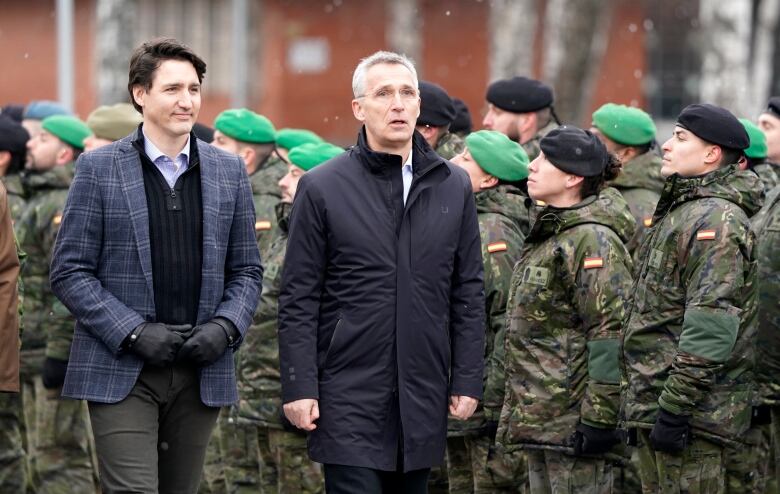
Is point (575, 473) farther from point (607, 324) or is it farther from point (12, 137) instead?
point (12, 137)

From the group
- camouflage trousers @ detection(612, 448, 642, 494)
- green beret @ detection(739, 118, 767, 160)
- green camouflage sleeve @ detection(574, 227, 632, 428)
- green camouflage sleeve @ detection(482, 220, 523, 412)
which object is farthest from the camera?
green beret @ detection(739, 118, 767, 160)

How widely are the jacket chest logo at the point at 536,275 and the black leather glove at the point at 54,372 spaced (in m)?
3.31

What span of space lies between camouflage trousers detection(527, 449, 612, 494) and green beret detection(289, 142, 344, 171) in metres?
2.30

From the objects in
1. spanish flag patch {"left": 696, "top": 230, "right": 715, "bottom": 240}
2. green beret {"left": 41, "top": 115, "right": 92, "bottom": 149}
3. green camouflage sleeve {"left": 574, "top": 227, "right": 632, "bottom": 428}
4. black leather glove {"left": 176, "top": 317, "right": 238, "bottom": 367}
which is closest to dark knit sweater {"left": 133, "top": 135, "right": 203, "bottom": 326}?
black leather glove {"left": 176, "top": 317, "right": 238, "bottom": 367}

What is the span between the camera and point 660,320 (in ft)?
22.0

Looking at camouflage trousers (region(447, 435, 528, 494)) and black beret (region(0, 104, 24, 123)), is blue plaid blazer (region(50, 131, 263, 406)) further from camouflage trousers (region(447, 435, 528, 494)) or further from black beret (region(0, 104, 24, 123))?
black beret (region(0, 104, 24, 123))

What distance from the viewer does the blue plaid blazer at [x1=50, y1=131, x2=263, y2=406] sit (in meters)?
6.03

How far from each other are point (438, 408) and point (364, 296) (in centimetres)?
56

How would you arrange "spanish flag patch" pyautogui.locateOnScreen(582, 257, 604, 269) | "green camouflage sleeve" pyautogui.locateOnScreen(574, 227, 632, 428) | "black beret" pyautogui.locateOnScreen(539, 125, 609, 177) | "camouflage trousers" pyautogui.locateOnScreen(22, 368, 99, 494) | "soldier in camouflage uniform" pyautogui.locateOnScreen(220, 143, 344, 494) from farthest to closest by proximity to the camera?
"camouflage trousers" pyautogui.locateOnScreen(22, 368, 99, 494) → "soldier in camouflage uniform" pyautogui.locateOnScreen(220, 143, 344, 494) → "black beret" pyautogui.locateOnScreen(539, 125, 609, 177) → "spanish flag patch" pyautogui.locateOnScreen(582, 257, 604, 269) → "green camouflage sleeve" pyautogui.locateOnScreen(574, 227, 632, 428)

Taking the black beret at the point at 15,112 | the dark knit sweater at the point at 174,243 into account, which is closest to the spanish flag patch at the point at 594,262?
the dark knit sweater at the point at 174,243

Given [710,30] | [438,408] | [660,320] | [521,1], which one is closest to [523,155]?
[660,320]

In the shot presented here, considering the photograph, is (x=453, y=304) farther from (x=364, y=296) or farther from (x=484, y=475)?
(x=484, y=475)

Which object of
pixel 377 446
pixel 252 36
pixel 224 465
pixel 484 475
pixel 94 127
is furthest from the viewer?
pixel 252 36

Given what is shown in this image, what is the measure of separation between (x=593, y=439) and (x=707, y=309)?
2.65ft
